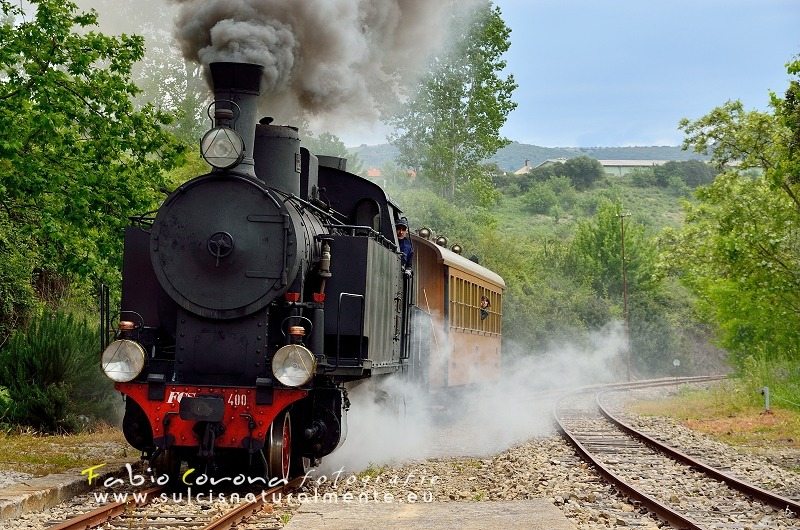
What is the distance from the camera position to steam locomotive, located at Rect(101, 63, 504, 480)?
8.39 metres

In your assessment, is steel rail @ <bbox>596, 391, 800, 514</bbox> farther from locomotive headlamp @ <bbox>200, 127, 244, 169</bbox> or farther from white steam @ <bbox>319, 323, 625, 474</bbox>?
locomotive headlamp @ <bbox>200, 127, 244, 169</bbox>

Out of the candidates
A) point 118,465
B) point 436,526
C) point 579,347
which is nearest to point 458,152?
point 579,347

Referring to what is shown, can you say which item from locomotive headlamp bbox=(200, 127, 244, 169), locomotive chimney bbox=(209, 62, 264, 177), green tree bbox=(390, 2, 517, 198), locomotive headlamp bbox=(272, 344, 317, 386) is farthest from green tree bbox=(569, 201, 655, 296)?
locomotive headlamp bbox=(272, 344, 317, 386)

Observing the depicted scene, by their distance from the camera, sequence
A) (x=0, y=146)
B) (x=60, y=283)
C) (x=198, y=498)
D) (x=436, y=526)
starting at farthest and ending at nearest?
1. (x=60, y=283)
2. (x=0, y=146)
3. (x=198, y=498)
4. (x=436, y=526)

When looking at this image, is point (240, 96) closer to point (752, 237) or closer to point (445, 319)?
point (445, 319)

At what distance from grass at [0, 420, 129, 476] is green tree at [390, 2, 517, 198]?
26.1 meters

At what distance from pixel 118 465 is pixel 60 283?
7.19 m

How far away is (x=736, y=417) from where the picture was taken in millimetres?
18812

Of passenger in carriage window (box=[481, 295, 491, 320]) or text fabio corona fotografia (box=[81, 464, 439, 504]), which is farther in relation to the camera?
passenger in carriage window (box=[481, 295, 491, 320])

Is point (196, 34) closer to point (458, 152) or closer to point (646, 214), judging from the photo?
point (458, 152)

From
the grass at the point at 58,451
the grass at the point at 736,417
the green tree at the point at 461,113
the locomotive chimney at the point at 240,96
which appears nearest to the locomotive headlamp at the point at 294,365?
the locomotive chimney at the point at 240,96

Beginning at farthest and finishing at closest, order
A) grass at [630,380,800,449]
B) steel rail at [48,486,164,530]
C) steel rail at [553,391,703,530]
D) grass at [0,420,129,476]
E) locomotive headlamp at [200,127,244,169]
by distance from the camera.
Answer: grass at [630,380,800,449] → grass at [0,420,129,476] → locomotive headlamp at [200,127,244,169] → steel rail at [553,391,703,530] → steel rail at [48,486,164,530]

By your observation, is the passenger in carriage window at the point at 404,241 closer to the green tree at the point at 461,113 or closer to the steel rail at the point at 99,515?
the steel rail at the point at 99,515

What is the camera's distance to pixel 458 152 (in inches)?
1634
